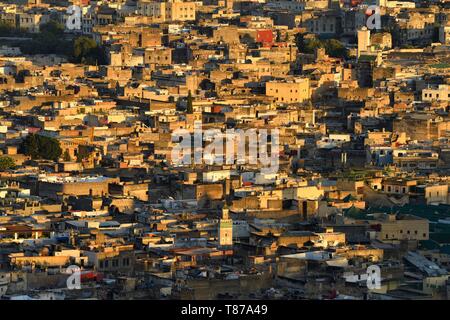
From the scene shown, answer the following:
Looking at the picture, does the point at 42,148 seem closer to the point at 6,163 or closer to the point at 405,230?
the point at 6,163

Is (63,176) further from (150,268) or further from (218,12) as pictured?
(218,12)

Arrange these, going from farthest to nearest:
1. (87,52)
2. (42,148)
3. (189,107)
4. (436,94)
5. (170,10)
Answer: (170,10), (87,52), (436,94), (189,107), (42,148)

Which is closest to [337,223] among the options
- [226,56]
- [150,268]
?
[150,268]

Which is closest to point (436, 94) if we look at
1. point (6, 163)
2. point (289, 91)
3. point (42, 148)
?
point (289, 91)

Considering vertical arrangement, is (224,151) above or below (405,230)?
below

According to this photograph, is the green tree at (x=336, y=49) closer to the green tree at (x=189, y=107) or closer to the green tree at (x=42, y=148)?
the green tree at (x=189, y=107)

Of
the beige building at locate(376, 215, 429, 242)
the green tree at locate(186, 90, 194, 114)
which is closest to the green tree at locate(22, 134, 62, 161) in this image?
the green tree at locate(186, 90, 194, 114)
